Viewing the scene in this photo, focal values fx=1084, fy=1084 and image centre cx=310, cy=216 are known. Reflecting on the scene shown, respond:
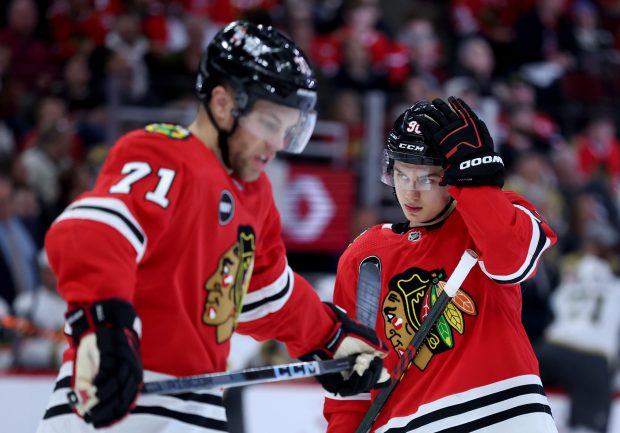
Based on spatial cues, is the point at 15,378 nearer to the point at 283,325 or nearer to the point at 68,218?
the point at 283,325

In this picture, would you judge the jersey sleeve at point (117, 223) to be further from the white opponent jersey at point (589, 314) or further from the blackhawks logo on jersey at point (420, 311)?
the white opponent jersey at point (589, 314)

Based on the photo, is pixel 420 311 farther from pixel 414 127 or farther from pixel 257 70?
pixel 257 70

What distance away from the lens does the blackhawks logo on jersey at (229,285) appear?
91.5 inches

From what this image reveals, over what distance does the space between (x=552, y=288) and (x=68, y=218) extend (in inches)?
189

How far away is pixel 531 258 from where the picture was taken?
2.56 meters

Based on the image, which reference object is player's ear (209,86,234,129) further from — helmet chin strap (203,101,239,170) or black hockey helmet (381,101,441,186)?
black hockey helmet (381,101,441,186)

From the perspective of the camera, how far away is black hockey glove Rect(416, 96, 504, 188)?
8.34 feet

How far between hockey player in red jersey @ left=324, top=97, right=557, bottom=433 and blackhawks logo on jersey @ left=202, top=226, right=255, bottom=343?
484mm

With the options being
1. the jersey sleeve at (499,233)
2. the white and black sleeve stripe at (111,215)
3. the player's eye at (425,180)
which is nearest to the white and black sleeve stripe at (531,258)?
the jersey sleeve at (499,233)

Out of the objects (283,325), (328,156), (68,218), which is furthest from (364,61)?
(68,218)

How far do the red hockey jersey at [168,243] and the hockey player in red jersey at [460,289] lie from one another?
0.43 meters

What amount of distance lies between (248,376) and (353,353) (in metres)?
0.37

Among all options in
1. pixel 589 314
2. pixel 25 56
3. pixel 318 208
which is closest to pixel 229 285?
pixel 589 314

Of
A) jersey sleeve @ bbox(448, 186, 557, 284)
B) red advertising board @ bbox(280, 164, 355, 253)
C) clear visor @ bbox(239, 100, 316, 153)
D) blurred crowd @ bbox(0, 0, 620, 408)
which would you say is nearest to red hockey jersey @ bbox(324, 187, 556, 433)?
jersey sleeve @ bbox(448, 186, 557, 284)
